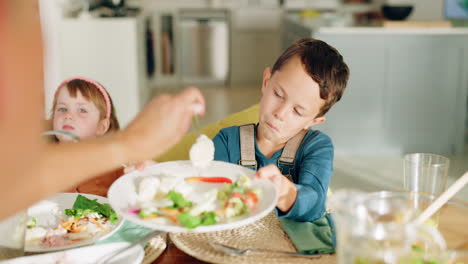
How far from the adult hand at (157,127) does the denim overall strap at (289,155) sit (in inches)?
24.9

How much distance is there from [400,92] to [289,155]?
3.11 metres

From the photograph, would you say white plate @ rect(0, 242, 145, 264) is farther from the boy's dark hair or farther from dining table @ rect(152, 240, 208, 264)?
the boy's dark hair

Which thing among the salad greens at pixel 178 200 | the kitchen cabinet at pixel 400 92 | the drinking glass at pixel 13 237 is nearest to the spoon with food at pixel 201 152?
the salad greens at pixel 178 200

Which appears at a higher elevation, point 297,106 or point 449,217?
point 297,106

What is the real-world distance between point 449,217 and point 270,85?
559 mm

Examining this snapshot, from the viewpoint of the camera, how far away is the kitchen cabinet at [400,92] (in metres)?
4.18

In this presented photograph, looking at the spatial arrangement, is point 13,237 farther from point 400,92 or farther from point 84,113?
point 400,92

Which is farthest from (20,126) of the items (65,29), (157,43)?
(157,43)

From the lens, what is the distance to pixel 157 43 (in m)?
6.74

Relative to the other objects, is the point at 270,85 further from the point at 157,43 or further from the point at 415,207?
the point at 157,43

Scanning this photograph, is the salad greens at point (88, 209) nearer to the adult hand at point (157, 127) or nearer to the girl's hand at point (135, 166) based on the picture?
the girl's hand at point (135, 166)

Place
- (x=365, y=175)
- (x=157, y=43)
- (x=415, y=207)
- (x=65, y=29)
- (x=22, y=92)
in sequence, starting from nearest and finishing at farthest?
(x=22, y=92) < (x=415, y=207) < (x=365, y=175) < (x=65, y=29) < (x=157, y=43)

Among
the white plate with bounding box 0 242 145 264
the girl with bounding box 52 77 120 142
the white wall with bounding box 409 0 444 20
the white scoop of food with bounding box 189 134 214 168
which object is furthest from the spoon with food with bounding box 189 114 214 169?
the white wall with bounding box 409 0 444 20

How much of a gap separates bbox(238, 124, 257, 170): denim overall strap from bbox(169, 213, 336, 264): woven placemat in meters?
0.34
